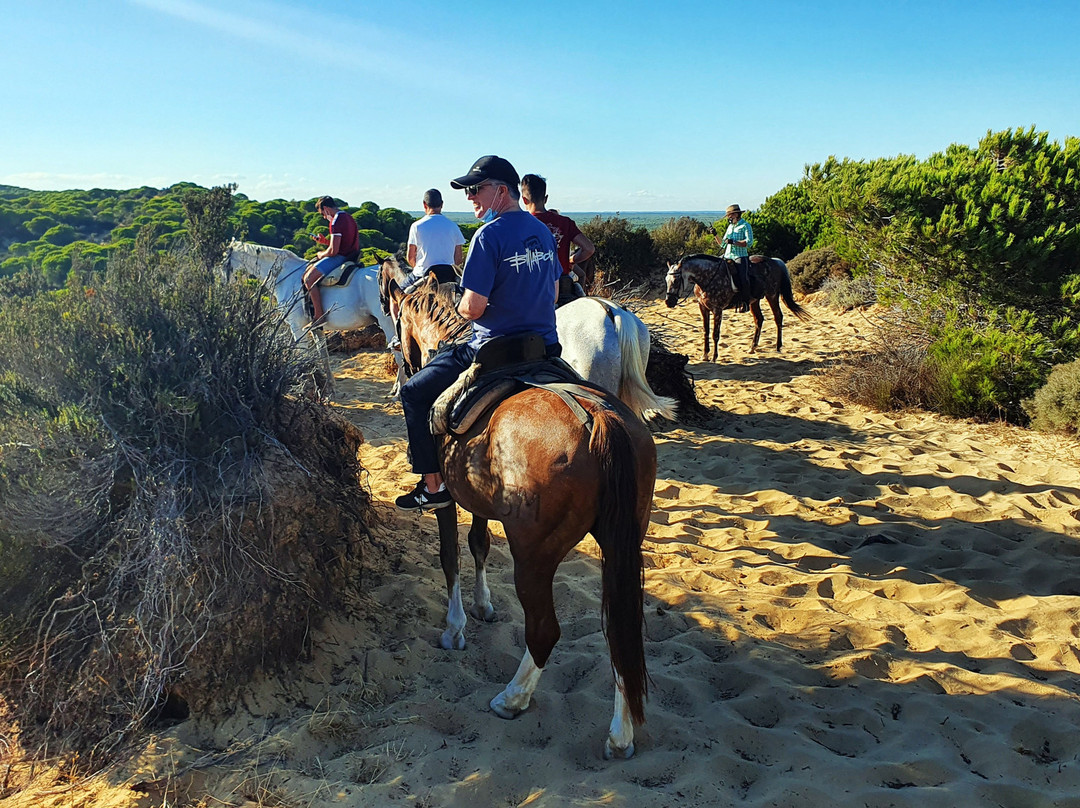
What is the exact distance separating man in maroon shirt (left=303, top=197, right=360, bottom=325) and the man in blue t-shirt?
6.60 m

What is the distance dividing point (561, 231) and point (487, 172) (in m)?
4.36

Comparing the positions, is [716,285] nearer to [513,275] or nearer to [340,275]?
[340,275]

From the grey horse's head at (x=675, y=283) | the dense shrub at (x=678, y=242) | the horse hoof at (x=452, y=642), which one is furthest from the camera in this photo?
the dense shrub at (x=678, y=242)

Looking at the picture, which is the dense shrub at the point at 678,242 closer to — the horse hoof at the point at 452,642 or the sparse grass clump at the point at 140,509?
the horse hoof at the point at 452,642

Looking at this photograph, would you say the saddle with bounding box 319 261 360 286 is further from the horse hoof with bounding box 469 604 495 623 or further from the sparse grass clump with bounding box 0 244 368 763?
the horse hoof with bounding box 469 604 495 623

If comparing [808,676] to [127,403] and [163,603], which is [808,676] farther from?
[127,403]

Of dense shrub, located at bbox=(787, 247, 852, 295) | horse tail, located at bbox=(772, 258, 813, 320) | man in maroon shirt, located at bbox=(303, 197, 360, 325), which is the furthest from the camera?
dense shrub, located at bbox=(787, 247, 852, 295)

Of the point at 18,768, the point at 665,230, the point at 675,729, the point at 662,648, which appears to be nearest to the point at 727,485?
the point at 662,648

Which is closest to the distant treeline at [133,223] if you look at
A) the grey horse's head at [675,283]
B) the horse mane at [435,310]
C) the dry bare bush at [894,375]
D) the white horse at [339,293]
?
the white horse at [339,293]

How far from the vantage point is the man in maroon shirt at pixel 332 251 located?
32.1 ft

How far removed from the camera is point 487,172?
3.50 meters

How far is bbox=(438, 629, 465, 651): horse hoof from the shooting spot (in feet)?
13.2

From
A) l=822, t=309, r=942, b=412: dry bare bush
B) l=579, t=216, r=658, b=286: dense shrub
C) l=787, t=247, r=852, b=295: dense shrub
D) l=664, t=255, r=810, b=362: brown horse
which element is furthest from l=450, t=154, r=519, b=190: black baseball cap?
l=787, t=247, r=852, b=295: dense shrub

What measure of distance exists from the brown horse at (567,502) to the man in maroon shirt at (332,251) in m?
7.18
